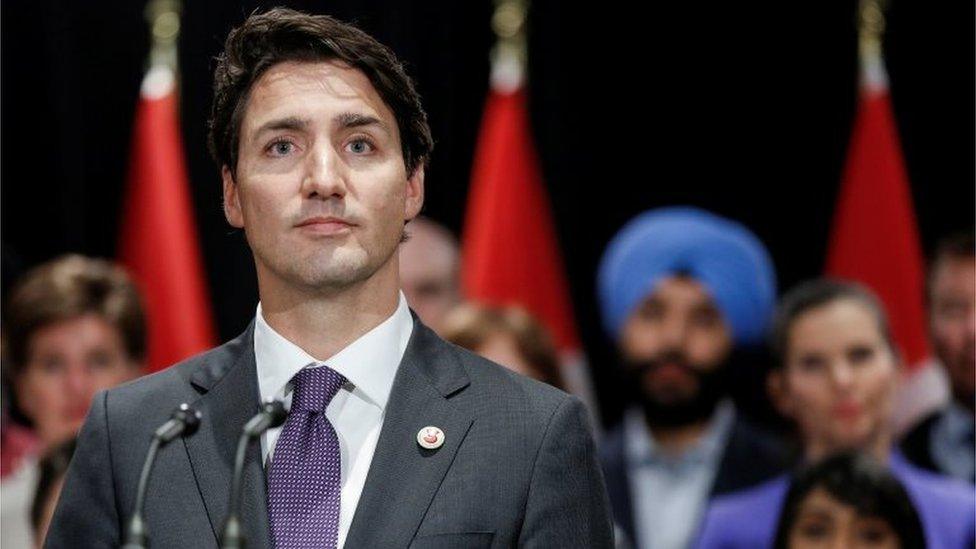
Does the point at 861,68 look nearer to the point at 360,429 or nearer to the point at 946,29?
the point at 946,29

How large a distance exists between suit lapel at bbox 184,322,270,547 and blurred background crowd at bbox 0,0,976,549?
231 centimetres

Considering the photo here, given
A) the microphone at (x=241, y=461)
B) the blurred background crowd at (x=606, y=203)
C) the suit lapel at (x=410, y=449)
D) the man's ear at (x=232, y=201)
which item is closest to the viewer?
the microphone at (x=241, y=461)

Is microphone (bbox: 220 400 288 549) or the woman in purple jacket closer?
microphone (bbox: 220 400 288 549)

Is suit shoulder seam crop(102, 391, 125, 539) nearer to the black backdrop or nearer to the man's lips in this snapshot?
the man's lips

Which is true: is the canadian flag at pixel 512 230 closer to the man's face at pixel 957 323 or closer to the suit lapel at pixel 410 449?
the man's face at pixel 957 323

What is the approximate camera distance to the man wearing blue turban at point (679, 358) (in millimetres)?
4879

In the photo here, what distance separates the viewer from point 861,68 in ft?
20.0

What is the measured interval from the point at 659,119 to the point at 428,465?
12.6ft

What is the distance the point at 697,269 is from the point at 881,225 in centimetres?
103

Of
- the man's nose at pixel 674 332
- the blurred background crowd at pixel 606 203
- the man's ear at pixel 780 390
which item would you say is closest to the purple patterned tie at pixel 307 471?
the blurred background crowd at pixel 606 203

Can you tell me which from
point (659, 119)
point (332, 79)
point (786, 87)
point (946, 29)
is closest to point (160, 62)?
point (659, 119)

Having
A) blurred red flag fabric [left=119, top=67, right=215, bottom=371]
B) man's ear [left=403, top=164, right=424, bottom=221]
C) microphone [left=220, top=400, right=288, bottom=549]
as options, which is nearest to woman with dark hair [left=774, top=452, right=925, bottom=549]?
man's ear [left=403, top=164, right=424, bottom=221]

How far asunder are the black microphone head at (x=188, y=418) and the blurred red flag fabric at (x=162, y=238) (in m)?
3.61

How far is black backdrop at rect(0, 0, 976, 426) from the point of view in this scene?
5855 millimetres
